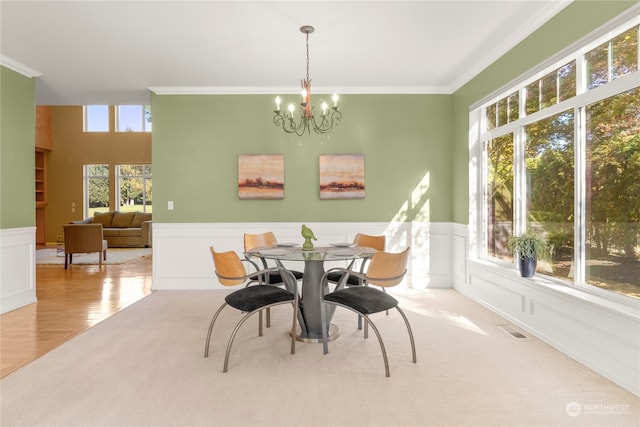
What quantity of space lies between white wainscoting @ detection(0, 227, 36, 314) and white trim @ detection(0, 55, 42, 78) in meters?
1.96

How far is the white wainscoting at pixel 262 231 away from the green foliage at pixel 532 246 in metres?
1.87

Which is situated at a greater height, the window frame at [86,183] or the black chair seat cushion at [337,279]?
the window frame at [86,183]

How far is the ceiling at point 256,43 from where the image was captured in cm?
320

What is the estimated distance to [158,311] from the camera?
4.28m

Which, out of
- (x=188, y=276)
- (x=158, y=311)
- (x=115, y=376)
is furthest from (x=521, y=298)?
(x=188, y=276)

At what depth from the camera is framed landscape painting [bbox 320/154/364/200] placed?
17.7ft

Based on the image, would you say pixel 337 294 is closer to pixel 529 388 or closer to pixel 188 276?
pixel 529 388

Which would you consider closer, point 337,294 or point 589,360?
point 589,360

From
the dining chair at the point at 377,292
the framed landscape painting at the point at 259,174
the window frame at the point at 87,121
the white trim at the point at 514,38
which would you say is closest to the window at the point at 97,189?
the window frame at the point at 87,121

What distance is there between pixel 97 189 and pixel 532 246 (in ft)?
40.3

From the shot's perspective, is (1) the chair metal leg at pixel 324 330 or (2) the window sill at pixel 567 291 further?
(1) the chair metal leg at pixel 324 330

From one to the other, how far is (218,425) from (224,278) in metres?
1.23

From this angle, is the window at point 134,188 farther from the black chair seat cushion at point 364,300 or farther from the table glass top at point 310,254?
the black chair seat cushion at point 364,300

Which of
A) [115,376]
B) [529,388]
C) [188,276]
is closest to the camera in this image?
[529,388]
